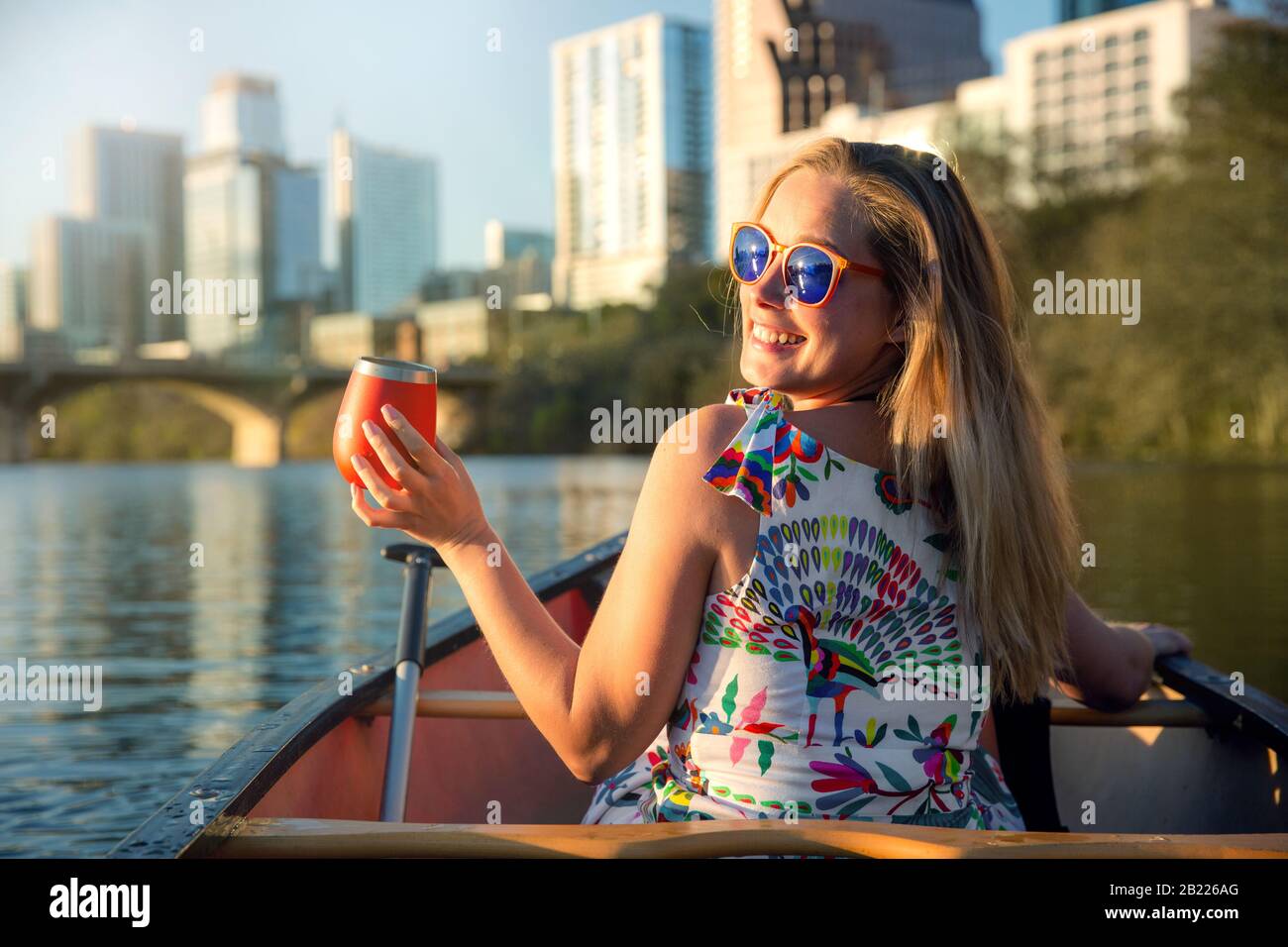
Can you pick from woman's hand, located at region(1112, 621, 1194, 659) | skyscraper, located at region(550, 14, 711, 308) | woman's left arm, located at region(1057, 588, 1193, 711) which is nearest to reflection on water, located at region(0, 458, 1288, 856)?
woman's hand, located at region(1112, 621, 1194, 659)

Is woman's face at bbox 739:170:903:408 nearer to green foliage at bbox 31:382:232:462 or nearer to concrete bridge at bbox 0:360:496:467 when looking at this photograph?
concrete bridge at bbox 0:360:496:467

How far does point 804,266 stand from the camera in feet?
4.83

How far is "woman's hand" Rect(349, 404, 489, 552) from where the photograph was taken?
133 cm

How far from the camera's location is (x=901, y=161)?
149 cm

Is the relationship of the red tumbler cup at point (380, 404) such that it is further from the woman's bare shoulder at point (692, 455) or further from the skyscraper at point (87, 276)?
the skyscraper at point (87, 276)

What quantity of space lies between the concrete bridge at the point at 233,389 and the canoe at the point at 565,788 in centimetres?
3737

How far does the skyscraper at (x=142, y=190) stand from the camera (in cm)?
4756

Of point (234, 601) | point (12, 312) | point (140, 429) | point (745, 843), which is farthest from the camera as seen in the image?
point (140, 429)

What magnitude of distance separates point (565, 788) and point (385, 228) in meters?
56.7

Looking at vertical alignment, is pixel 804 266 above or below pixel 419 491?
above

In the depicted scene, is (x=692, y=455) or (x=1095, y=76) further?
(x=1095, y=76)

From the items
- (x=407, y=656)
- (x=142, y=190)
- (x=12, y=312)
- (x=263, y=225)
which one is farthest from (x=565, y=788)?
(x=263, y=225)

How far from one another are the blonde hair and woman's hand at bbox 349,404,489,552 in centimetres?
43

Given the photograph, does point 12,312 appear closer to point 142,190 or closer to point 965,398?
point 142,190
